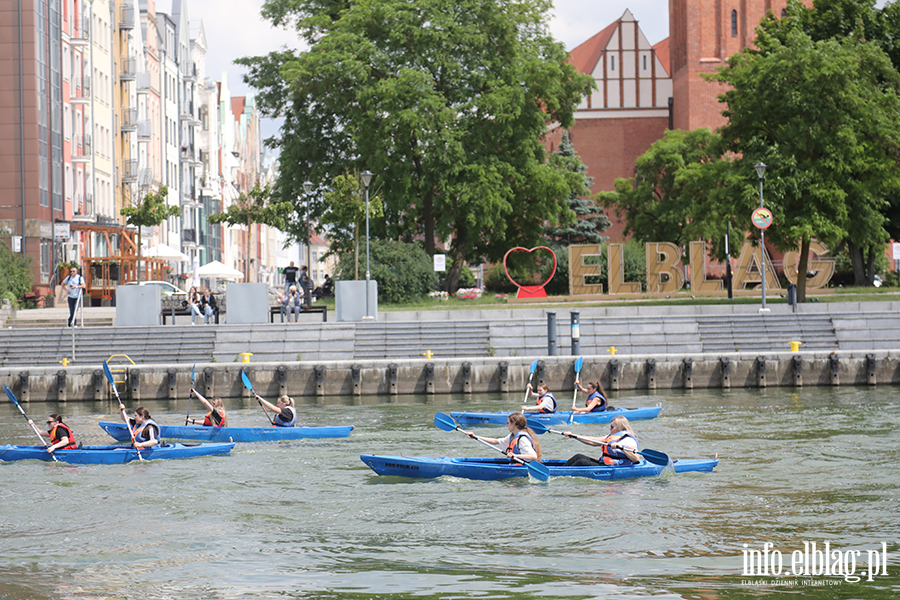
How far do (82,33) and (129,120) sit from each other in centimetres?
→ 983

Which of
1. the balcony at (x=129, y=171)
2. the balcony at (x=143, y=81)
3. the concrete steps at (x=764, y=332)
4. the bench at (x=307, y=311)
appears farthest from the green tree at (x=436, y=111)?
the balcony at (x=143, y=81)

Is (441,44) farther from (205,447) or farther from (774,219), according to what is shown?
(205,447)

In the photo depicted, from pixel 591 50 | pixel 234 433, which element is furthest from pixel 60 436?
pixel 591 50

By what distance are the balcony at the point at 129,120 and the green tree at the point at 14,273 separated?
2116 centimetres

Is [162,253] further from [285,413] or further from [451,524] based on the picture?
[451,524]

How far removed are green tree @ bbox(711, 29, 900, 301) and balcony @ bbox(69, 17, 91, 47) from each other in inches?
1313

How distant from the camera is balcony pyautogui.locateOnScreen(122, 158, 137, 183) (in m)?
63.7

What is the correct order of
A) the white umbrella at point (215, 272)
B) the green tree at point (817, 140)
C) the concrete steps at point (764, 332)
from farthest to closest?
the white umbrella at point (215, 272), the green tree at point (817, 140), the concrete steps at point (764, 332)

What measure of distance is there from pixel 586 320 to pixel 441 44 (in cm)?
1780

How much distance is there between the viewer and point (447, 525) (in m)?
13.8

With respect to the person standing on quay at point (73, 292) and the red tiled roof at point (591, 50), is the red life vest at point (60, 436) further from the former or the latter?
the red tiled roof at point (591, 50)

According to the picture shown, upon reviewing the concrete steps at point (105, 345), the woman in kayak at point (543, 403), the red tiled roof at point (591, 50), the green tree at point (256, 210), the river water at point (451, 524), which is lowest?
the river water at point (451, 524)

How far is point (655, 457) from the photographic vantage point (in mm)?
16625

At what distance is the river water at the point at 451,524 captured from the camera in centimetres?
1071
